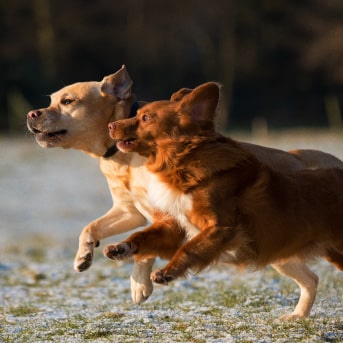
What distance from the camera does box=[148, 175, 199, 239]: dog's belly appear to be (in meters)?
5.54

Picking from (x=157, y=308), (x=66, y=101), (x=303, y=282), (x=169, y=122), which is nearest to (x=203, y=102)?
(x=169, y=122)

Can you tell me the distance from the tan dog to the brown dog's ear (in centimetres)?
132

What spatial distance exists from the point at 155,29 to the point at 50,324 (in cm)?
3517

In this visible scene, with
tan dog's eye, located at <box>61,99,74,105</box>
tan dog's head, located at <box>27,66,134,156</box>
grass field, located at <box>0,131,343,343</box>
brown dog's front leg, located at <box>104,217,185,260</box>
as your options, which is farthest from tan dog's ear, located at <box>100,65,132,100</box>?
grass field, located at <box>0,131,343,343</box>

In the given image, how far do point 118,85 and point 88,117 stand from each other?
382 mm

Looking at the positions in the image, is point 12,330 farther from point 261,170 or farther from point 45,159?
point 45,159

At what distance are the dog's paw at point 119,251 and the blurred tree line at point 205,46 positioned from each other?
32.9 meters

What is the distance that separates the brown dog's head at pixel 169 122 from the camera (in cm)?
562

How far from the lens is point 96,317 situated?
6797mm

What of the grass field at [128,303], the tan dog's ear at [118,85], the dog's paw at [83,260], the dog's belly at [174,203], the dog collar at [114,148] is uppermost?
the tan dog's ear at [118,85]

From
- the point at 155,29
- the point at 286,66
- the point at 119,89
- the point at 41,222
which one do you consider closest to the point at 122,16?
the point at 155,29

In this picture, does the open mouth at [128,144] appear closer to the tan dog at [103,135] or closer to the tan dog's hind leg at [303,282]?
the tan dog at [103,135]

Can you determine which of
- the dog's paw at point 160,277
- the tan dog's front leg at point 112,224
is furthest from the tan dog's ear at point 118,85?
the dog's paw at point 160,277

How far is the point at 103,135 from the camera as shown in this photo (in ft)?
23.5
